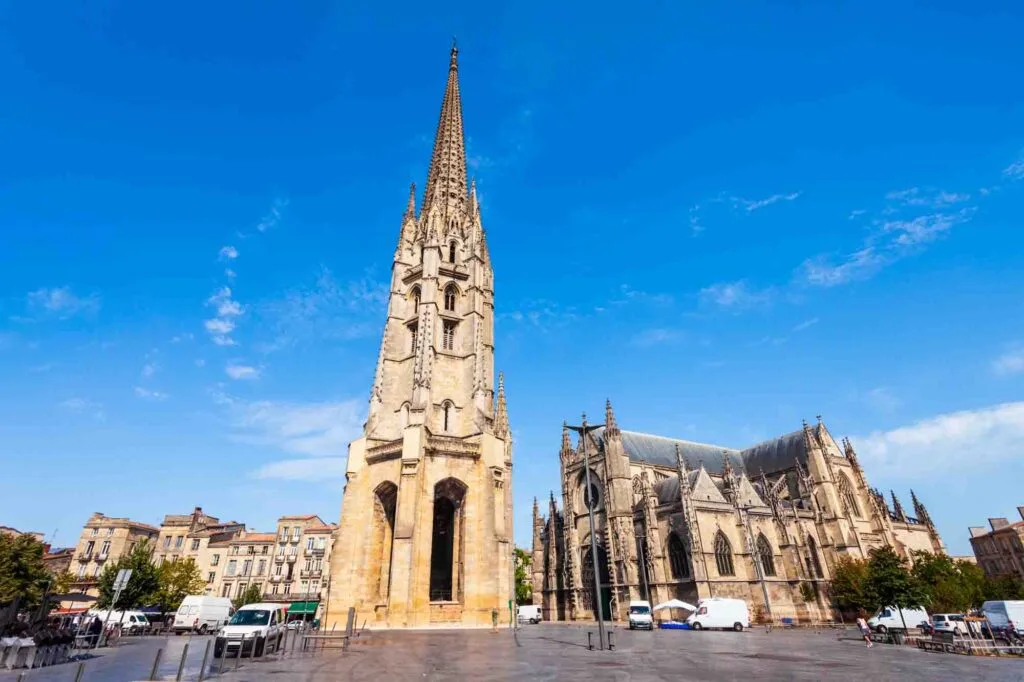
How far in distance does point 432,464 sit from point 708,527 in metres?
23.3

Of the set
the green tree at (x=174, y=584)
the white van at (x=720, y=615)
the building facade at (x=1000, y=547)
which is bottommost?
the white van at (x=720, y=615)

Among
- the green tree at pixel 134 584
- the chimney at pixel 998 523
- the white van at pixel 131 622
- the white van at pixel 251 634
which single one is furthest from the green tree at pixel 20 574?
the chimney at pixel 998 523

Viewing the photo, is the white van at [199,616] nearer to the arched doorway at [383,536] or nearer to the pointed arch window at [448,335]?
the arched doorway at [383,536]

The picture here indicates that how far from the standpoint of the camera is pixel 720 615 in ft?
96.6

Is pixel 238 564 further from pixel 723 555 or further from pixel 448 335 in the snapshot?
pixel 723 555

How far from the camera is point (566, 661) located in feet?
41.6

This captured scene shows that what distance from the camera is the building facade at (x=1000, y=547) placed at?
211 feet

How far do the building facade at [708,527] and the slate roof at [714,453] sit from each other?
0.15 m

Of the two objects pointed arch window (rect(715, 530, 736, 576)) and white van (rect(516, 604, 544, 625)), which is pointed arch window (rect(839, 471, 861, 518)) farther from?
white van (rect(516, 604, 544, 625))

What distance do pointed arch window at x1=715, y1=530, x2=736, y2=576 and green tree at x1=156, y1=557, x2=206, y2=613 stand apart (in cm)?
4083

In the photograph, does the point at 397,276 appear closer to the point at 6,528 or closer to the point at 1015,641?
the point at 1015,641

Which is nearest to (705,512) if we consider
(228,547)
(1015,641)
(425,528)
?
(1015,641)

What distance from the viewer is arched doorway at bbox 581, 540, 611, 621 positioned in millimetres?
41469

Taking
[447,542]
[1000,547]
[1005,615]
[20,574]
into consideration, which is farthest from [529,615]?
[1000,547]
